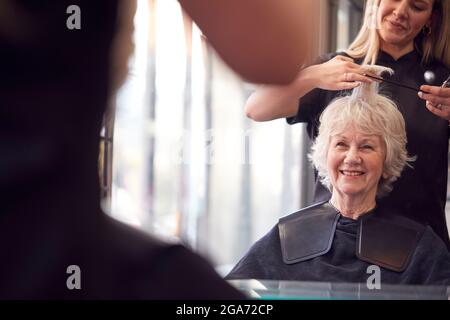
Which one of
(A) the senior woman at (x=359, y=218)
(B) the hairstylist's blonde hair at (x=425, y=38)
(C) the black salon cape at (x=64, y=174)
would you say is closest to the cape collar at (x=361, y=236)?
(A) the senior woman at (x=359, y=218)

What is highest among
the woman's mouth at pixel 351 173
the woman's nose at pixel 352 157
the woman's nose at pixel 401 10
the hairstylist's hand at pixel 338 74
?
the woman's nose at pixel 401 10

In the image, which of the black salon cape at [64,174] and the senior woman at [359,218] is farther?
the senior woman at [359,218]

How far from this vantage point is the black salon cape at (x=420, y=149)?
1216mm

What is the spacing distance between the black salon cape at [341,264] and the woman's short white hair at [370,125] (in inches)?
4.4

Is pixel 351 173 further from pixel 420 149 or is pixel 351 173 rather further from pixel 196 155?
pixel 196 155

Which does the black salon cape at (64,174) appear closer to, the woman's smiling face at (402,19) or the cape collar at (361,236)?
the cape collar at (361,236)

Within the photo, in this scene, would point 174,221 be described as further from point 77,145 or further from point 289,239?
point 77,145

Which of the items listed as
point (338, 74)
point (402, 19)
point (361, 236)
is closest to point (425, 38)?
point (402, 19)

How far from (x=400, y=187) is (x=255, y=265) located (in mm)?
318

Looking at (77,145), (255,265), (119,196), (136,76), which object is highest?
(136,76)

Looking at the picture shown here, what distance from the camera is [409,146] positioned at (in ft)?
4.00

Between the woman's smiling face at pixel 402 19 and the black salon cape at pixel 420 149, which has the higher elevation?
the woman's smiling face at pixel 402 19

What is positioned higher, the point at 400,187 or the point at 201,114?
the point at 201,114

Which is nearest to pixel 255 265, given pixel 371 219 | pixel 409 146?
pixel 371 219
